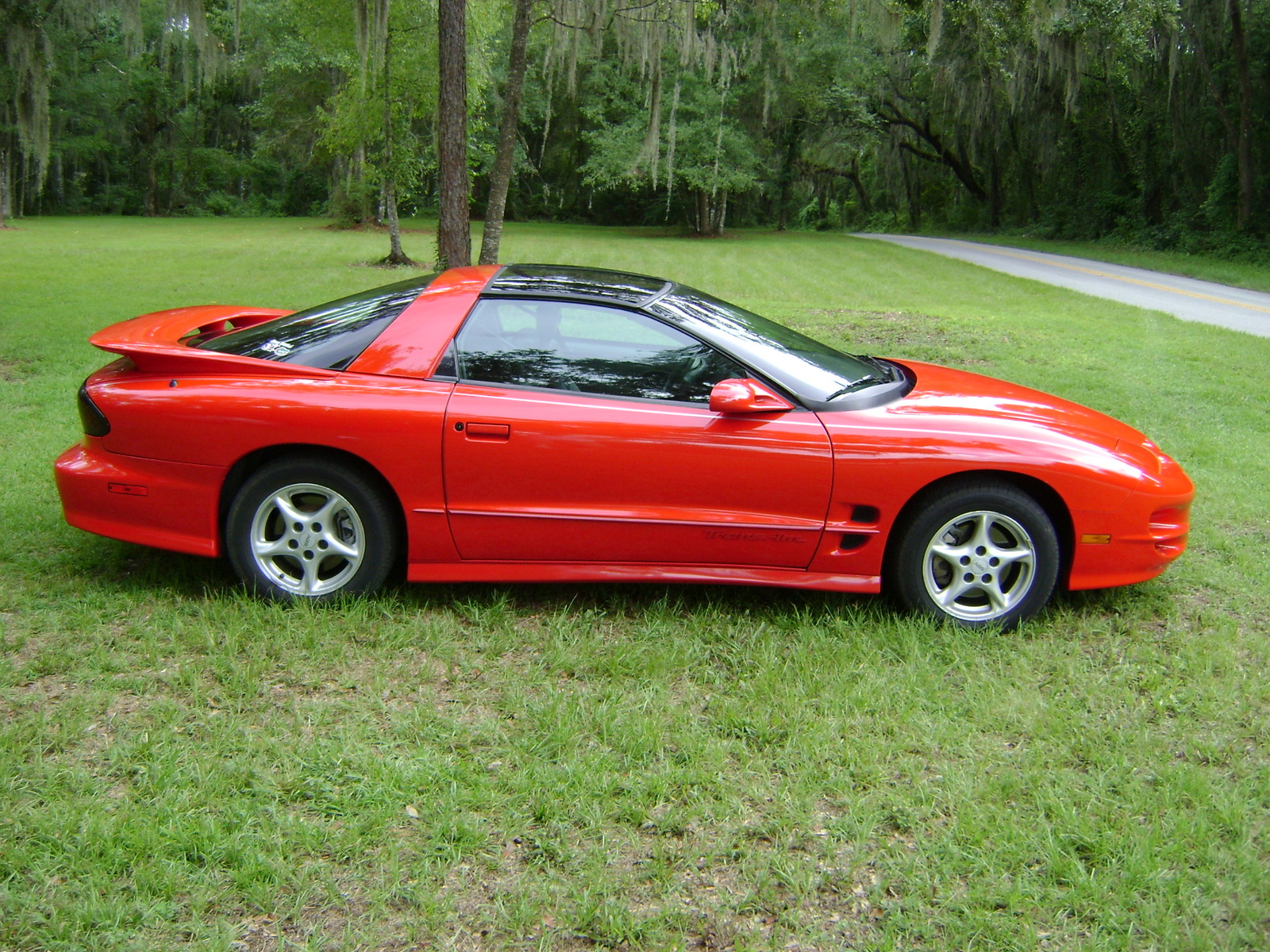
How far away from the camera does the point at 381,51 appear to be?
1236 cm

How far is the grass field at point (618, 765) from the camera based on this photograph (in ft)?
8.02

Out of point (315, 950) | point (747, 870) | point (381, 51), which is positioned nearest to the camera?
point (315, 950)

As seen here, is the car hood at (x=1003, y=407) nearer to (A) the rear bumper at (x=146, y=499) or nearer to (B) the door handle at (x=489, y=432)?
(B) the door handle at (x=489, y=432)

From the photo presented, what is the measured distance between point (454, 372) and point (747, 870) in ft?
7.18

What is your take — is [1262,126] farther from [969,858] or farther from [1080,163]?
[969,858]

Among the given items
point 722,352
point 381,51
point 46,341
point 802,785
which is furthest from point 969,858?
point 381,51

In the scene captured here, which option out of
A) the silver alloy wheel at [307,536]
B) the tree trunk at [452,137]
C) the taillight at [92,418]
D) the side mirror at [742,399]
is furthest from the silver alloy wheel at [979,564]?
the tree trunk at [452,137]

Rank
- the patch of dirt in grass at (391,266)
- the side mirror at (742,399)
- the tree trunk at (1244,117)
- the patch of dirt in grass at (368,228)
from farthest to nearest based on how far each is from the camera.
Answer: the patch of dirt in grass at (368,228)
the tree trunk at (1244,117)
the patch of dirt in grass at (391,266)
the side mirror at (742,399)

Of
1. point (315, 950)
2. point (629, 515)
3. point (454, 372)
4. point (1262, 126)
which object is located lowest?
point (315, 950)

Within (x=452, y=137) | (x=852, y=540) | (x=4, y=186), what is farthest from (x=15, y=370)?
(x=4, y=186)

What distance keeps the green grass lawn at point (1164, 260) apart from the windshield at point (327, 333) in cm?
1843

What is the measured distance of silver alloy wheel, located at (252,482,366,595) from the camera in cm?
393

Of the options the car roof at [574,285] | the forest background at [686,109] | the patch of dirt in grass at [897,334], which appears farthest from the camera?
the forest background at [686,109]

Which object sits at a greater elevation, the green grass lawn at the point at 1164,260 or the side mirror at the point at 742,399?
the green grass lawn at the point at 1164,260
